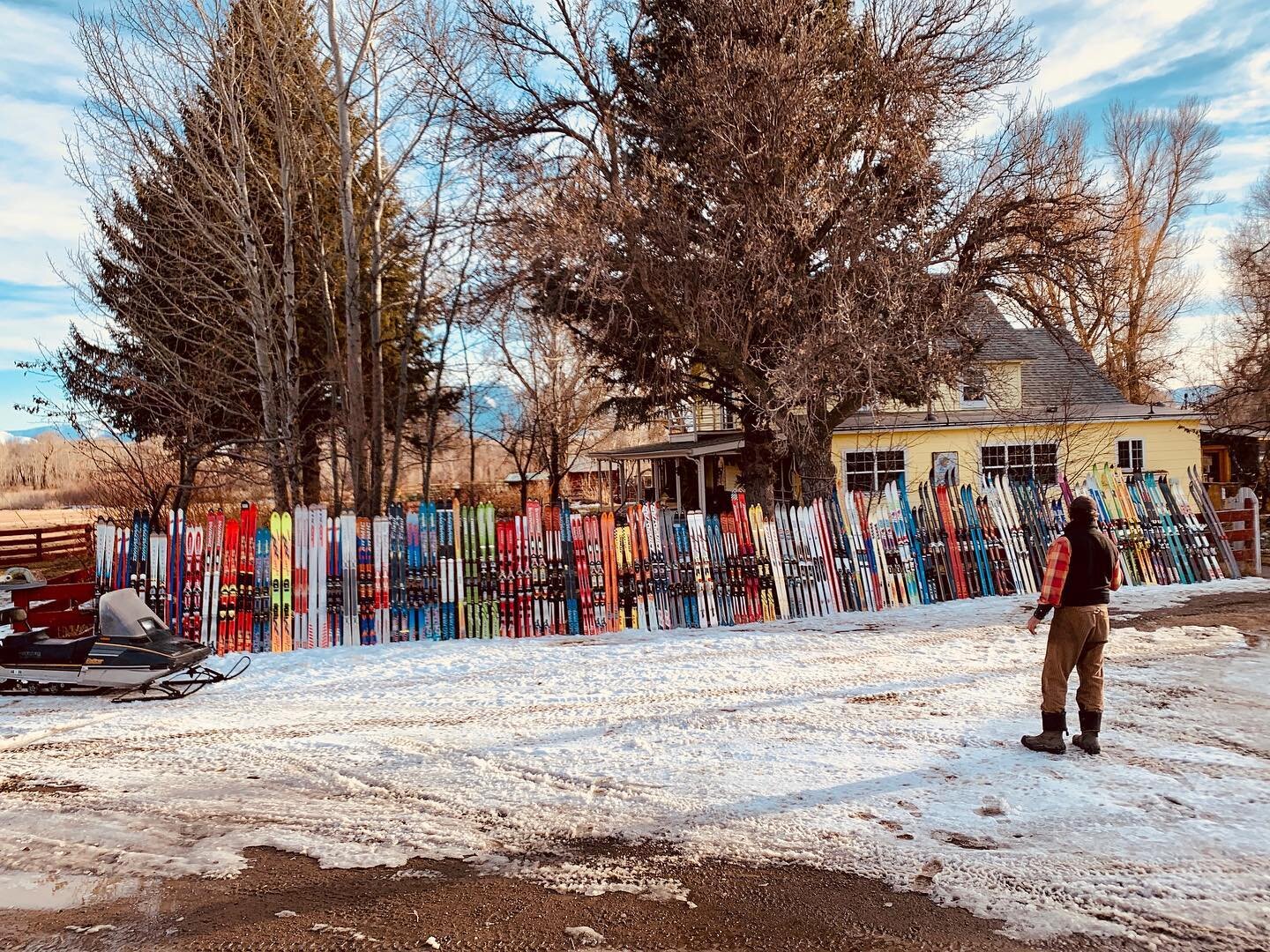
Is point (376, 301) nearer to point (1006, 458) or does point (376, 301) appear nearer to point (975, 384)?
point (975, 384)

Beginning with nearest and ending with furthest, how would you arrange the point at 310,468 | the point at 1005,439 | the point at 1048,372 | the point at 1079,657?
the point at 1079,657, the point at 310,468, the point at 1005,439, the point at 1048,372

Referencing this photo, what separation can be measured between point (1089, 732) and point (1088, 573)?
1.02 m

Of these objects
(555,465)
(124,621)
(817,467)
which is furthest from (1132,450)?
(124,621)

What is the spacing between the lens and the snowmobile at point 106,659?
24.9 ft

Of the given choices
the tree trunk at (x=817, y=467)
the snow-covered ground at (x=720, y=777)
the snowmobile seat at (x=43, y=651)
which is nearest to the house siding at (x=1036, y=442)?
the tree trunk at (x=817, y=467)

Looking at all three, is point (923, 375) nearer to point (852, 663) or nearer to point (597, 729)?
point (852, 663)

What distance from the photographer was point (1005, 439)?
22.3m

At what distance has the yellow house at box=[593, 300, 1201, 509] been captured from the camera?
2159 centimetres

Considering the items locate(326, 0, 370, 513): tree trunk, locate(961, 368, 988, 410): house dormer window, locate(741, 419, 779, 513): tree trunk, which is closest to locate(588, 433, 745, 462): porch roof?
locate(741, 419, 779, 513): tree trunk

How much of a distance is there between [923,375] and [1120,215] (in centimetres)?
507

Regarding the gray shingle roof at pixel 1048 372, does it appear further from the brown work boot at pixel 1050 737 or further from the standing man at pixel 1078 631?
the brown work boot at pixel 1050 737

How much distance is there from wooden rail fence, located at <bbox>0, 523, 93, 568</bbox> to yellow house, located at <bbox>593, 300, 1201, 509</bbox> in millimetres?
14837

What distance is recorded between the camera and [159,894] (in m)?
3.90

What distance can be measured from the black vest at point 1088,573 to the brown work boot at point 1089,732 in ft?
2.34
